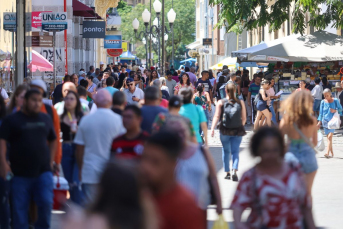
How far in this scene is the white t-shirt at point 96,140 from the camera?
764 centimetres

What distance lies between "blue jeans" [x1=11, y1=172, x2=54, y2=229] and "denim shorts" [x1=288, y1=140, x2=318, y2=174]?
7.92 ft

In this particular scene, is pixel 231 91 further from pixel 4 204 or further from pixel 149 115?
pixel 4 204

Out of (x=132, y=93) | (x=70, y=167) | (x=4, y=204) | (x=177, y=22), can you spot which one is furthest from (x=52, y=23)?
(x=177, y=22)

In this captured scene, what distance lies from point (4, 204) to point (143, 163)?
4451 mm

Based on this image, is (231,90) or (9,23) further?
(9,23)

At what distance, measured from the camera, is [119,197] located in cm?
292

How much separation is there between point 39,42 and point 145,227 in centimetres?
1665

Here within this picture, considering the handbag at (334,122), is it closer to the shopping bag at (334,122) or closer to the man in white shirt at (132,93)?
the shopping bag at (334,122)

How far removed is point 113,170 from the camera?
2.89m

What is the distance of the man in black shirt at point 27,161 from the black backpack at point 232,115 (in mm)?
5472

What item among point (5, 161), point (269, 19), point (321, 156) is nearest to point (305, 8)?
point (269, 19)

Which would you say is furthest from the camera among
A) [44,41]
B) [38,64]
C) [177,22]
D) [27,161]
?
[177,22]

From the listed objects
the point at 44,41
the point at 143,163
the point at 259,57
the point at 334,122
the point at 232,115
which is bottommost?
the point at 334,122

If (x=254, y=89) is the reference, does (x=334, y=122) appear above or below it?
below
